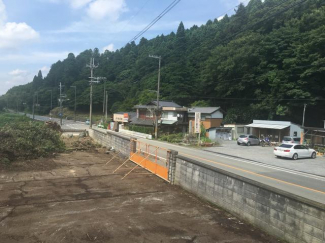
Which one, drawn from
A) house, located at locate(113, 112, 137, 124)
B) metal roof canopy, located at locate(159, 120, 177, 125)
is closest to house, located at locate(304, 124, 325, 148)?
metal roof canopy, located at locate(159, 120, 177, 125)

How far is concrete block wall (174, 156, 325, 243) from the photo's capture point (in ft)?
17.1

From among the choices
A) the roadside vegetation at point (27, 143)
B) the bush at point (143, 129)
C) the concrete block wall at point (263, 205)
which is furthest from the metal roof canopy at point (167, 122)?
the concrete block wall at point (263, 205)

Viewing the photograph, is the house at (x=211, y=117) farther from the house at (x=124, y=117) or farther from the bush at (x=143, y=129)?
the house at (x=124, y=117)

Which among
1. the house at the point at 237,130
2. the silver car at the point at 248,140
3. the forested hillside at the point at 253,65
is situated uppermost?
the forested hillside at the point at 253,65

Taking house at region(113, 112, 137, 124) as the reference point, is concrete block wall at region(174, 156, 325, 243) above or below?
below

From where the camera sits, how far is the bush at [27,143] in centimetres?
1588

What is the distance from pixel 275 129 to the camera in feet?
129

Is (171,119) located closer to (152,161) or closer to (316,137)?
(316,137)

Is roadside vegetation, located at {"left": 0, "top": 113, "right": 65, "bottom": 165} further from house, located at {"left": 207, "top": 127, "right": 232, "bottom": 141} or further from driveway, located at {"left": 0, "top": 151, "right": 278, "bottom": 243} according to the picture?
house, located at {"left": 207, "top": 127, "right": 232, "bottom": 141}

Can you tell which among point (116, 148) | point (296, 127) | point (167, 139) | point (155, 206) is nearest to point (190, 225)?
point (155, 206)

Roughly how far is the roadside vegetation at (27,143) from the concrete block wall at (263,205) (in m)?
11.8

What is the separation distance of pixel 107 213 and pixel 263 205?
4332 millimetres

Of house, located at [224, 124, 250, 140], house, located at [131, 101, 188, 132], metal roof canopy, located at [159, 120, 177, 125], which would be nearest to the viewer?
house, located at [224, 124, 250, 140]

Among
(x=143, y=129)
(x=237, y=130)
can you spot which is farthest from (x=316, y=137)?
(x=143, y=129)
